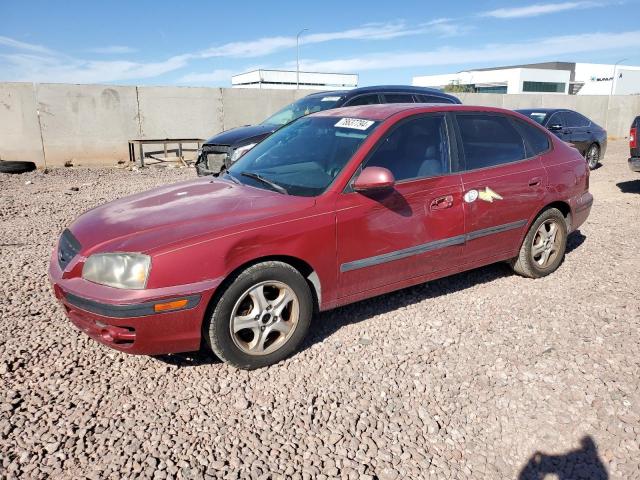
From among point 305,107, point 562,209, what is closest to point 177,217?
point 562,209

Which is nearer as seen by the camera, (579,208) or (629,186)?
(579,208)

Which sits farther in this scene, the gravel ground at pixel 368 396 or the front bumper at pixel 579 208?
the front bumper at pixel 579 208

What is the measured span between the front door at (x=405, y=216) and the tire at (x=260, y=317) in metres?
0.39

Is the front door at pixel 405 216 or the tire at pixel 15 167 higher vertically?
the front door at pixel 405 216

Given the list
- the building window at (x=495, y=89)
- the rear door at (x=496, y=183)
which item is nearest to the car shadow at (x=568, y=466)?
the rear door at (x=496, y=183)

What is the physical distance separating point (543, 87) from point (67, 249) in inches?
3605

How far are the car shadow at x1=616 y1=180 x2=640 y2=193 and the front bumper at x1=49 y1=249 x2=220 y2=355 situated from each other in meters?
9.50

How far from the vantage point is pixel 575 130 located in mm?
12750

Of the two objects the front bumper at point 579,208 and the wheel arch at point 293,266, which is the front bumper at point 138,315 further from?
the front bumper at point 579,208

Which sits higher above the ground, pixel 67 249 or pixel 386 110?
pixel 386 110

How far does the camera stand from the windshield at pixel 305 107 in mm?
8797

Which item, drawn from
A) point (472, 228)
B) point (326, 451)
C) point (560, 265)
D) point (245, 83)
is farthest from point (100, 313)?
point (245, 83)

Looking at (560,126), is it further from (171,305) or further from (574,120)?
(171,305)

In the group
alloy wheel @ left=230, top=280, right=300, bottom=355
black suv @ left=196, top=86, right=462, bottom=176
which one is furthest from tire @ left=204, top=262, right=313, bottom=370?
black suv @ left=196, top=86, right=462, bottom=176
